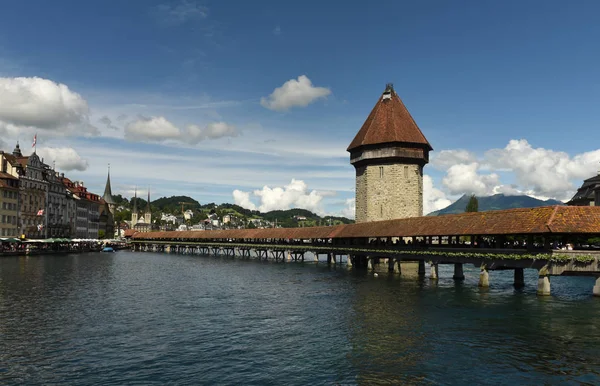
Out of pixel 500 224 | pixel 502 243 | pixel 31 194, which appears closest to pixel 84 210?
pixel 31 194

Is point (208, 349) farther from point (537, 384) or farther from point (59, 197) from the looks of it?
point (59, 197)

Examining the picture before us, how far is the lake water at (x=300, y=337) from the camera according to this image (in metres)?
15.7

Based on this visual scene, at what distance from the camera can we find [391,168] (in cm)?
6894

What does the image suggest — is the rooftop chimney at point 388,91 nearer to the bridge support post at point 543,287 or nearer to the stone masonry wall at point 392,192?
the stone masonry wall at point 392,192

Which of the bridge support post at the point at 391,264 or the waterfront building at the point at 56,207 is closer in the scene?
the bridge support post at the point at 391,264

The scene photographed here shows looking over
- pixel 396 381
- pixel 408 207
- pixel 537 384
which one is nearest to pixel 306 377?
pixel 396 381

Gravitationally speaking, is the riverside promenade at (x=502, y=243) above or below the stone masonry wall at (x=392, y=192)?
below

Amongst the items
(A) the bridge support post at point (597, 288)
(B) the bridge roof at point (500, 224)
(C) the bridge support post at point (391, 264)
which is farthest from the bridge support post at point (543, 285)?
(C) the bridge support post at point (391, 264)

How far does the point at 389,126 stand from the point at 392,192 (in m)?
9.87

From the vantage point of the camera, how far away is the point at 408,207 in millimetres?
68312

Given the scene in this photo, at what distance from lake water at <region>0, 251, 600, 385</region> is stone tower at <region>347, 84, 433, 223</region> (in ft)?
107

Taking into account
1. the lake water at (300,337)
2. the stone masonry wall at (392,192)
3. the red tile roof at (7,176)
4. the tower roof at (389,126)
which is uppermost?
the tower roof at (389,126)

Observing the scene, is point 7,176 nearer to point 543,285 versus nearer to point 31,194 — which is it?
point 31,194

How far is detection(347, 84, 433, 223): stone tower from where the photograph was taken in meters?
68.3
